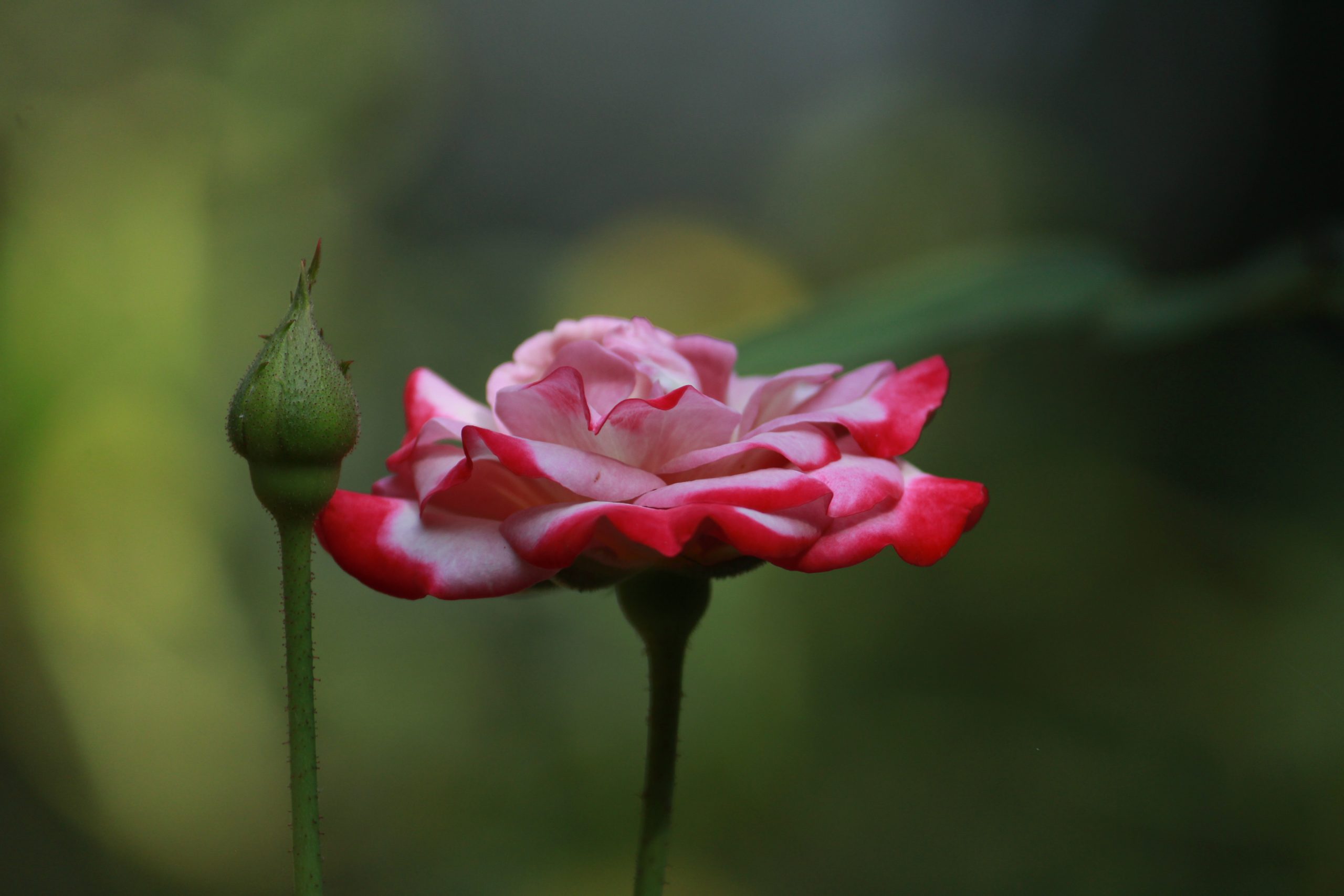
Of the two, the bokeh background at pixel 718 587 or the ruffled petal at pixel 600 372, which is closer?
the ruffled petal at pixel 600 372

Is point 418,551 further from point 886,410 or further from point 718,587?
point 718,587

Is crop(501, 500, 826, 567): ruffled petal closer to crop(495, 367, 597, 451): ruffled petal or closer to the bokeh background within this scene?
crop(495, 367, 597, 451): ruffled petal

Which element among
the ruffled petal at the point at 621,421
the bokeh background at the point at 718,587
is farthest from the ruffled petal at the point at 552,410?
the bokeh background at the point at 718,587

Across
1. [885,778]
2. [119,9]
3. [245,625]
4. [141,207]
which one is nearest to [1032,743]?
[885,778]

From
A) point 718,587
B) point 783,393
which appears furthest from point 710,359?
point 718,587

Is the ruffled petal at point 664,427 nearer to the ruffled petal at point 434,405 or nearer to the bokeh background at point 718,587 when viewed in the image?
the ruffled petal at point 434,405

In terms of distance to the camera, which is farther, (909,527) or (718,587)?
(718,587)
